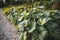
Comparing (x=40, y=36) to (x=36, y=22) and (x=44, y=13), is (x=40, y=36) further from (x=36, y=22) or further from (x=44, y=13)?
(x=44, y=13)

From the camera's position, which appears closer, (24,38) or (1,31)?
(24,38)

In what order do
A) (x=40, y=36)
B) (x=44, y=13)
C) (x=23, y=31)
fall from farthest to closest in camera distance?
1. (x=44, y=13)
2. (x=23, y=31)
3. (x=40, y=36)

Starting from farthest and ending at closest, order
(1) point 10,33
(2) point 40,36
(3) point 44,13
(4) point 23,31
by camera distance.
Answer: (1) point 10,33
(3) point 44,13
(4) point 23,31
(2) point 40,36

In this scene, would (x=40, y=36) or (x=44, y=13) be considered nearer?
(x=40, y=36)

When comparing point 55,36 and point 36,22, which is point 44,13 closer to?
point 36,22

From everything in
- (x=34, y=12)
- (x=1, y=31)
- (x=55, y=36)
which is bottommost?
(x=1, y=31)

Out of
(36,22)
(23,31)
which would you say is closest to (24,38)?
(23,31)

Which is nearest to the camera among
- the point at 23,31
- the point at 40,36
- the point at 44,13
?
the point at 40,36

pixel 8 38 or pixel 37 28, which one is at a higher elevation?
pixel 37 28

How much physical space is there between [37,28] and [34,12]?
102cm

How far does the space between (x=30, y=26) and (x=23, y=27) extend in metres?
0.26

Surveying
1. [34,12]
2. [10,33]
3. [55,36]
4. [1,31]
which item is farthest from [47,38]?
[1,31]

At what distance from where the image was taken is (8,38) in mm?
5961

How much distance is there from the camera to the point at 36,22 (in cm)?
557
